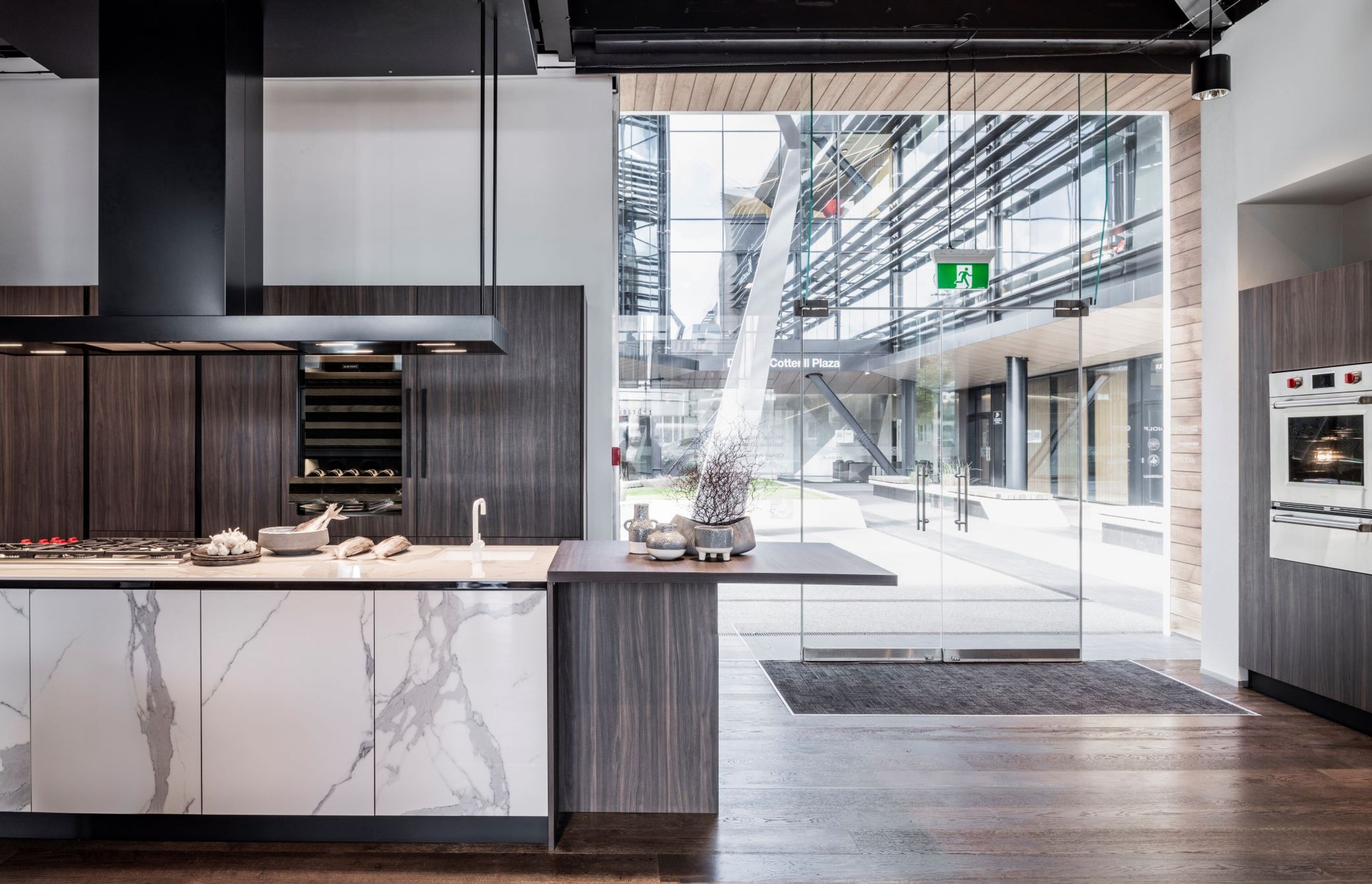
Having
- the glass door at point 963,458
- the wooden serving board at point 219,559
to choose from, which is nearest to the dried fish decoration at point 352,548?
the wooden serving board at point 219,559

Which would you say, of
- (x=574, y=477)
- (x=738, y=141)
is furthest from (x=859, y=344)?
(x=574, y=477)

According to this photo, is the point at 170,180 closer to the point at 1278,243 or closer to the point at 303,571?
the point at 303,571

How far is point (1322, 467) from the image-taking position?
3555 mm

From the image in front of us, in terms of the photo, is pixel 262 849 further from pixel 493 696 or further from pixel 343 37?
pixel 343 37

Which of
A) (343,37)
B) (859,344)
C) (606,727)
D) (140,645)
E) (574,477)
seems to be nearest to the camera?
(140,645)

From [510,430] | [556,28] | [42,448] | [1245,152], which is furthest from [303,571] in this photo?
[1245,152]

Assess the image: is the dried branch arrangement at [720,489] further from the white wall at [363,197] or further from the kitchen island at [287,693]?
the white wall at [363,197]

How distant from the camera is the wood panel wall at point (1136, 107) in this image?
456 cm

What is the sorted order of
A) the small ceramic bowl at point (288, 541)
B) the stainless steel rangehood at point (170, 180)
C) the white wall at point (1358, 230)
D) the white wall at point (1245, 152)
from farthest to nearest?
the white wall at point (1358, 230) → the white wall at point (1245, 152) → the small ceramic bowl at point (288, 541) → the stainless steel rangehood at point (170, 180)

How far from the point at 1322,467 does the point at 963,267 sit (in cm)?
218

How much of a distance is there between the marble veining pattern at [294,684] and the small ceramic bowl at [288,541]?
369 mm

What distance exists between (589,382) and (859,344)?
193cm

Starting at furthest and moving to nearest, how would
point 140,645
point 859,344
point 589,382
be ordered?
point 859,344 → point 589,382 → point 140,645

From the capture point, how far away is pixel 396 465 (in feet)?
12.4
